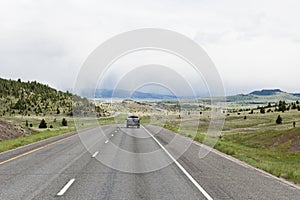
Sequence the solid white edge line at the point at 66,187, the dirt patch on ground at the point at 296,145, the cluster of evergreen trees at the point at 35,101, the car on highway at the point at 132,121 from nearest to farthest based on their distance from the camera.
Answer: the solid white edge line at the point at 66,187, the dirt patch on ground at the point at 296,145, the car on highway at the point at 132,121, the cluster of evergreen trees at the point at 35,101

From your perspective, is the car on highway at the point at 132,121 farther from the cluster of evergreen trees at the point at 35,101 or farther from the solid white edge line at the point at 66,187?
the cluster of evergreen trees at the point at 35,101

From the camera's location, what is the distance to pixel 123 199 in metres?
8.61

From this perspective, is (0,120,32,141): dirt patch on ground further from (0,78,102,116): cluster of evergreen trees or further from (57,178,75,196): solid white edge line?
(0,78,102,116): cluster of evergreen trees

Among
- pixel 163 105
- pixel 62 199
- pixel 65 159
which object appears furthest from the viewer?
pixel 163 105

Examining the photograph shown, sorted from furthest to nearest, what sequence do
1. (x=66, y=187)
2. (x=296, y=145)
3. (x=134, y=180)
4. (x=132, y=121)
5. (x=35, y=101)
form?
(x=35, y=101) → (x=132, y=121) → (x=296, y=145) → (x=134, y=180) → (x=66, y=187)

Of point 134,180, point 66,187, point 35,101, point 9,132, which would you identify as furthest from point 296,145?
point 35,101

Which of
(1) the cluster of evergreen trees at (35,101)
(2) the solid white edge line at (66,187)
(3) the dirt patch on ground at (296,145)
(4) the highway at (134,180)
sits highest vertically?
(1) the cluster of evergreen trees at (35,101)

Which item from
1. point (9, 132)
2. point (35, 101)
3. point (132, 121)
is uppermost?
point (35, 101)

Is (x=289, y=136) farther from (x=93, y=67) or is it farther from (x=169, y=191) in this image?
(x=169, y=191)

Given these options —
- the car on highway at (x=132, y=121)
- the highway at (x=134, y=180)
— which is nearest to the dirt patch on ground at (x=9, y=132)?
the highway at (x=134, y=180)

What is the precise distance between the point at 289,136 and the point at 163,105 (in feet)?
362

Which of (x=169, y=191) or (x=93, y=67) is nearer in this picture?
(x=169, y=191)

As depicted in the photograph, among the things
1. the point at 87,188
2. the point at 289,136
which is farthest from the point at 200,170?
the point at 289,136

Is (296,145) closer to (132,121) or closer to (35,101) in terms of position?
(132,121)
